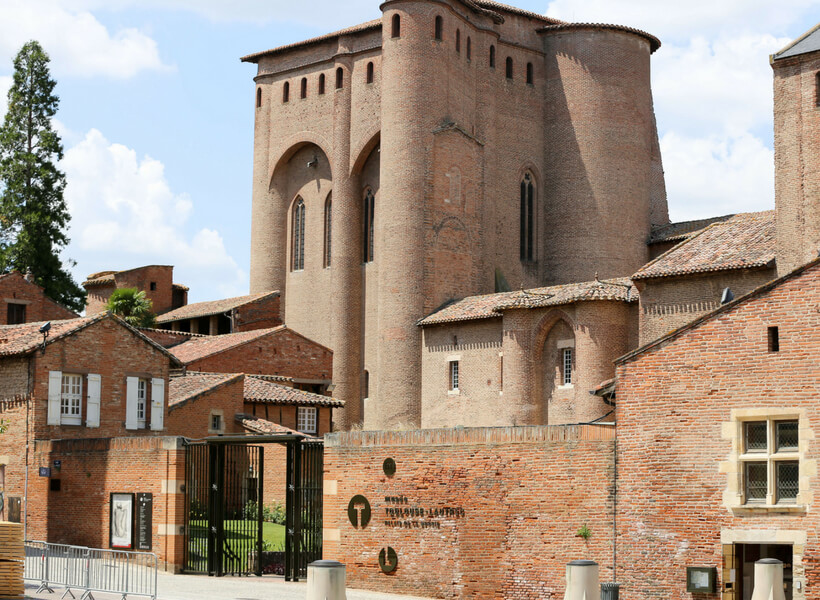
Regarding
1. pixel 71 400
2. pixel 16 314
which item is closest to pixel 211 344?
pixel 16 314

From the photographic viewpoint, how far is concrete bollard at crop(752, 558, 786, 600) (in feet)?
58.9

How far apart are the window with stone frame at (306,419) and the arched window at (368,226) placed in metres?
11.7

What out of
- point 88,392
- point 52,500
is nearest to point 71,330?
point 88,392

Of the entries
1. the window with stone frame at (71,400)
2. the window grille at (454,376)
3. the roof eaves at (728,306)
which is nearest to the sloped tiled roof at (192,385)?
the window with stone frame at (71,400)

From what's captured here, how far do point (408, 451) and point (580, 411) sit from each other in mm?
21173

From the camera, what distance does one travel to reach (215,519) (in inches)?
1063

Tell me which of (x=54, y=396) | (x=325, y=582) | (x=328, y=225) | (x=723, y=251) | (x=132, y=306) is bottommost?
(x=325, y=582)

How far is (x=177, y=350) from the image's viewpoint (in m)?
53.8

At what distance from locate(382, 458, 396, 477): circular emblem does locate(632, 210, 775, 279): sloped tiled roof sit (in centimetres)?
1726

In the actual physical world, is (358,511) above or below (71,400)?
below

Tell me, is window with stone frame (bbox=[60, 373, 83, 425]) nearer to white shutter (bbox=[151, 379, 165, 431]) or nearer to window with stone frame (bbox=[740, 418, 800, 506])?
white shutter (bbox=[151, 379, 165, 431])

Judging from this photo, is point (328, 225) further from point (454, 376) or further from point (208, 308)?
point (454, 376)

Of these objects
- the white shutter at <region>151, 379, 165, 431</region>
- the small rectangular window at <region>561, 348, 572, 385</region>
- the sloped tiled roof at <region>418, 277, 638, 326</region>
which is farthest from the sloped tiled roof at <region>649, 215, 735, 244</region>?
the white shutter at <region>151, 379, 165, 431</region>

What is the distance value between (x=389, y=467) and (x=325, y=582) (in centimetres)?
632
